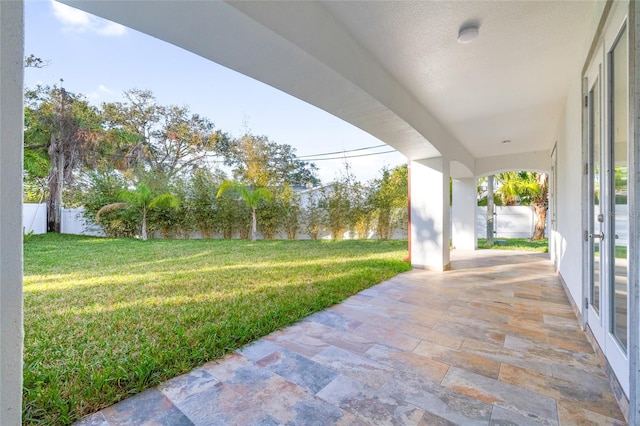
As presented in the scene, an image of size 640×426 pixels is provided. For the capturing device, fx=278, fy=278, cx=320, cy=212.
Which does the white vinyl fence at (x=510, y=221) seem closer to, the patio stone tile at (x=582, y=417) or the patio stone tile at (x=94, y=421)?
the patio stone tile at (x=582, y=417)

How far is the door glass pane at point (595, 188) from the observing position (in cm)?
216

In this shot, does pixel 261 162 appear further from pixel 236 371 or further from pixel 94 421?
pixel 94 421

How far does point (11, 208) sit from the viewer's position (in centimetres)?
83

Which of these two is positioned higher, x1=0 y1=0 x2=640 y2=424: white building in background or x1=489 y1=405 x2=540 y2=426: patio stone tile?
x1=0 y1=0 x2=640 y2=424: white building in background

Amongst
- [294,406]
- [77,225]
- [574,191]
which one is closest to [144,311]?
[294,406]

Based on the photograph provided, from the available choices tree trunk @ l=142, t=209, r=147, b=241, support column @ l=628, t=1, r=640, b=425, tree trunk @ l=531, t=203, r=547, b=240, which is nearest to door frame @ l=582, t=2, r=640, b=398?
support column @ l=628, t=1, r=640, b=425

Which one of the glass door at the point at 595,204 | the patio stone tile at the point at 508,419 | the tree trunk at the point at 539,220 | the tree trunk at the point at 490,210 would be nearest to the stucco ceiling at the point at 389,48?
the glass door at the point at 595,204

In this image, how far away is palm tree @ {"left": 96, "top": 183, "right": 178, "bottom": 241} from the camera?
9000 mm

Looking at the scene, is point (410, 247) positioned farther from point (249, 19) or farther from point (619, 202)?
point (249, 19)

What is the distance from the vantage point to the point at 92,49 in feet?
25.3

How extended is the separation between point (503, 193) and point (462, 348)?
37.5 ft

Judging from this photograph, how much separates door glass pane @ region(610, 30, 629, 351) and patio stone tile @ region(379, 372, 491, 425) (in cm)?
98

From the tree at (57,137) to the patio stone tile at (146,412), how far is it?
13.0m

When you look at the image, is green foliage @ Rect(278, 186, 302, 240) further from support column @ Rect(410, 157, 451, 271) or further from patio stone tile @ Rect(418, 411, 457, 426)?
patio stone tile @ Rect(418, 411, 457, 426)
